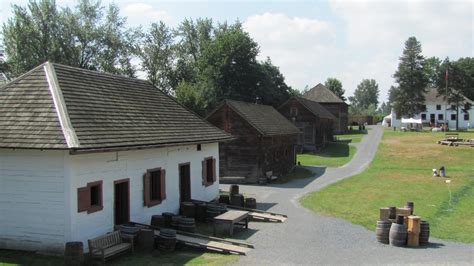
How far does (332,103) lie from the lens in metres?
72.8

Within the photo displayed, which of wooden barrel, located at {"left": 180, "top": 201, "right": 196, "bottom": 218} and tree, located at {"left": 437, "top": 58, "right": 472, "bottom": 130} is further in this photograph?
tree, located at {"left": 437, "top": 58, "right": 472, "bottom": 130}

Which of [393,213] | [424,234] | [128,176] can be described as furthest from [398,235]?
[128,176]

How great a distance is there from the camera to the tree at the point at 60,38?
50875 millimetres

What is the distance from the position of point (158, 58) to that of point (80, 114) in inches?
2180

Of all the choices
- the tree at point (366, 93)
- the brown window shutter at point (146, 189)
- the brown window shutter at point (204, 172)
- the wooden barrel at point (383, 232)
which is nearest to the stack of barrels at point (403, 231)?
the wooden barrel at point (383, 232)

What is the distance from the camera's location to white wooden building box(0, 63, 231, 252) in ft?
46.9

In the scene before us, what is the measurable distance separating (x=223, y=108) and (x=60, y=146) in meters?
20.7

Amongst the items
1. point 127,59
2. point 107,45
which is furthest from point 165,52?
point 107,45

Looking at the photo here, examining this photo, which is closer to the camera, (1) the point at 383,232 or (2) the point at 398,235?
(2) the point at 398,235

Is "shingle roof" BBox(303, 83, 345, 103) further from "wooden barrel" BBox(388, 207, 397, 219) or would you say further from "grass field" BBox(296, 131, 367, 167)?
"wooden barrel" BBox(388, 207, 397, 219)

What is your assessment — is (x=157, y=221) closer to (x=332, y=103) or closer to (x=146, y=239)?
(x=146, y=239)

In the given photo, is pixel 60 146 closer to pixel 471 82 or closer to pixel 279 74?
pixel 279 74

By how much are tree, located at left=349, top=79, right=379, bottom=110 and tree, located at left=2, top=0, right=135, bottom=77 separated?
477 feet

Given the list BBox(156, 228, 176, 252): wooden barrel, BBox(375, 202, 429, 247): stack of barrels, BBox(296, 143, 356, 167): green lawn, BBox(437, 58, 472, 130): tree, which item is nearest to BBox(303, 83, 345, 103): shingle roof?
BBox(296, 143, 356, 167): green lawn
